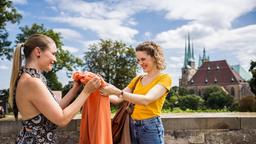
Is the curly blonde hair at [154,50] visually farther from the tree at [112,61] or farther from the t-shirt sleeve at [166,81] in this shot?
the tree at [112,61]

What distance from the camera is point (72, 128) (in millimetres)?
4699

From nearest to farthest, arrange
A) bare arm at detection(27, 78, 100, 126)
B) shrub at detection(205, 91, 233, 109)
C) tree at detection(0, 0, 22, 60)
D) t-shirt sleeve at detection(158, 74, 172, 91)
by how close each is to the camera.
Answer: bare arm at detection(27, 78, 100, 126), t-shirt sleeve at detection(158, 74, 172, 91), tree at detection(0, 0, 22, 60), shrub at detection(205, 91, 233, 109)

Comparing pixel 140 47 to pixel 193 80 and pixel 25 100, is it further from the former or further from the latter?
pixel 193 80

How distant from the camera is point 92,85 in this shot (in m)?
2.63

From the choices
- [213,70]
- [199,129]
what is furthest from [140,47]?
[213,70]

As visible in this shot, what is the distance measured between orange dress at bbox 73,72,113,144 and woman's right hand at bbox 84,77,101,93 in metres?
0.11

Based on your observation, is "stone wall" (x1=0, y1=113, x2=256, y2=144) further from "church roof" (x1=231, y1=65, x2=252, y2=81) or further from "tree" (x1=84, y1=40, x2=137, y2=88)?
"church roof" (x1=231, y1=65, x2=252, y2=81)

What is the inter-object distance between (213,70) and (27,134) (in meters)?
120

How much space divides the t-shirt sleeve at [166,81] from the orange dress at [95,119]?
482 mm

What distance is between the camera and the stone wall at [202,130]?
4.73 meters

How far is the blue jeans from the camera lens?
3.07 metres

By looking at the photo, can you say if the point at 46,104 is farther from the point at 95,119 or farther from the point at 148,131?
the point at 148,131

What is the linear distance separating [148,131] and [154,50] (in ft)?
2.21

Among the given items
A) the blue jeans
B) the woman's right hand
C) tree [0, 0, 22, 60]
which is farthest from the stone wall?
tree [0, 0, 22, 60]
